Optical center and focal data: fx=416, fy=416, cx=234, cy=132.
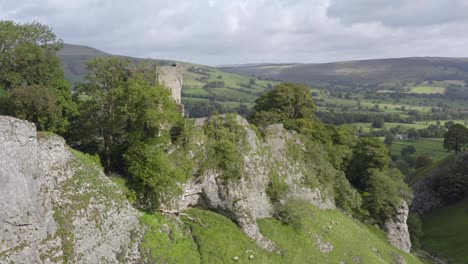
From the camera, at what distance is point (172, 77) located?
155 feet

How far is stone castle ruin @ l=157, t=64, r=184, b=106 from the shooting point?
45.5 m

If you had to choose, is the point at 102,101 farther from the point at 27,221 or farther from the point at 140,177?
the point at 27,221

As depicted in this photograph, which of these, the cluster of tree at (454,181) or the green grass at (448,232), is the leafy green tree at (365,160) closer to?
the green grass at (448,232)

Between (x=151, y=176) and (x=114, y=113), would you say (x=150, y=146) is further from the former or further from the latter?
(x=114, y=113)

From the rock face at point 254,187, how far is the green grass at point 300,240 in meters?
1.00

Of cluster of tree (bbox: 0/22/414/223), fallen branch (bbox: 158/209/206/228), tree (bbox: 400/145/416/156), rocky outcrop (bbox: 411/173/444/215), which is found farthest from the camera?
tree (bbox: 400/145/416/156)

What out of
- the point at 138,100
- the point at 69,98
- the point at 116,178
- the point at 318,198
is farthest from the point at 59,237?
the point at 318,198

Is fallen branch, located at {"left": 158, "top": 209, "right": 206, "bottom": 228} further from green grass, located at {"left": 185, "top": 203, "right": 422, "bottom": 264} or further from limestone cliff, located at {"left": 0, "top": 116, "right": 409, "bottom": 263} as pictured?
limestone cliff, located at {"left": 0, "top": 116, "right": 409, "bottom": 263}

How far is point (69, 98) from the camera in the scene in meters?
42.2

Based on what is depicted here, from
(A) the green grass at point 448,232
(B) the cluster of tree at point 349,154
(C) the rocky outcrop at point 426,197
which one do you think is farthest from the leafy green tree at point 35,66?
(C) the rocky outcrop at point 426,197

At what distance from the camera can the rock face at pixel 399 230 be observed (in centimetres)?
6181

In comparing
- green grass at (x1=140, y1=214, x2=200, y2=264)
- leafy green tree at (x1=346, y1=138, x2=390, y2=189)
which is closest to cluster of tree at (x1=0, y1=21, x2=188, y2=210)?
green grass at (x1=140, y1=214, x2=200, y2=264)

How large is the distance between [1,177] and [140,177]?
11990mm

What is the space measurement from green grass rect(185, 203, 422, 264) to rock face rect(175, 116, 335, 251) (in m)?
1.00
